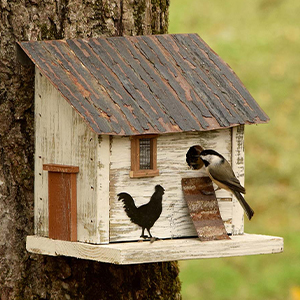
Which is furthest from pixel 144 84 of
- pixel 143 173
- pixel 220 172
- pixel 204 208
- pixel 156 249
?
pixel 156 249

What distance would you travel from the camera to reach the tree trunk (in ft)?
13.2

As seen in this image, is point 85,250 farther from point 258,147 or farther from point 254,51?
point 254,51

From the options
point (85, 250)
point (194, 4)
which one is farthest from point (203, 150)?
point (194, 4)

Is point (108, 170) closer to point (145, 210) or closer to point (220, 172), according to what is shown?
point (145, 210)

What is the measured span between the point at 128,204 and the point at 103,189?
156mm

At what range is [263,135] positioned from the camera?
9.40 meters

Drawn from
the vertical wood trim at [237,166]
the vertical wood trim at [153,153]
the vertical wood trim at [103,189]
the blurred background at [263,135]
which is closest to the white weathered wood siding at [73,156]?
the vertical wood trim at [103,189]

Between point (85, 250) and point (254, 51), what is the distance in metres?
Result: 7.25

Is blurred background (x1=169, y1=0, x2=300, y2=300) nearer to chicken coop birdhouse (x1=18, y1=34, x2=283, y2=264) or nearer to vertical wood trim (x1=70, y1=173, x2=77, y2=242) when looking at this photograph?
chicken coop birdhouse (x1=18, y1=34, x2=283, y2=264)

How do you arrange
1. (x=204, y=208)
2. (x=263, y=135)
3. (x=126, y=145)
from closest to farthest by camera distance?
(x=126, y=145), (x=204, y=208), (x=263, y=135)

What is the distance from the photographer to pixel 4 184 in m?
4.05

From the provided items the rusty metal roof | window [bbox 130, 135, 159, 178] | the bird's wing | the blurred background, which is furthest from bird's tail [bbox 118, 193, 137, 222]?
the blurred background

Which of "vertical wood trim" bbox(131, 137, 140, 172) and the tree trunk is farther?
the tree trunk

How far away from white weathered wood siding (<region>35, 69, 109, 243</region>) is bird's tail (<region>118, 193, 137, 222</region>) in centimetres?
9
